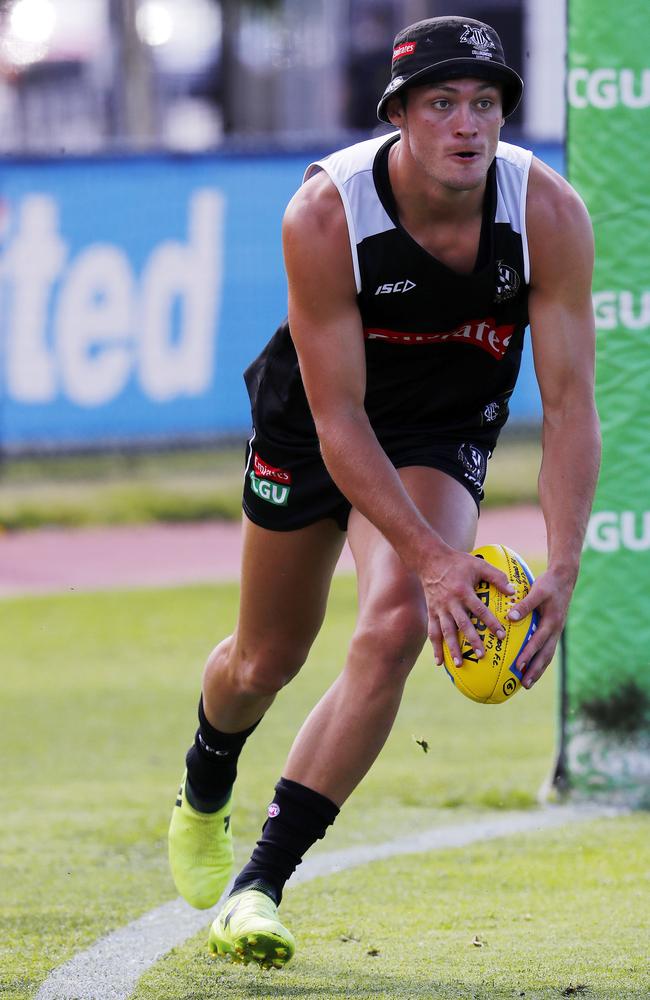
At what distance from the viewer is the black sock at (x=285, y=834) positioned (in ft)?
13.8

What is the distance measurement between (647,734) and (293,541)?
2196 mm

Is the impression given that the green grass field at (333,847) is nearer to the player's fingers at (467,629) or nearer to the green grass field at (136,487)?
the player's fingers at (467,629)

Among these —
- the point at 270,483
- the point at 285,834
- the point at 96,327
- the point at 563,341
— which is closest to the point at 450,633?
the point at 285,834

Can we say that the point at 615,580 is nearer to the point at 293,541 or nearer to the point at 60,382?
the point at 293,541

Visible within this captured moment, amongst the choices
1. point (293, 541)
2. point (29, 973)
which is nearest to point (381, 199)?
point (293, 541)

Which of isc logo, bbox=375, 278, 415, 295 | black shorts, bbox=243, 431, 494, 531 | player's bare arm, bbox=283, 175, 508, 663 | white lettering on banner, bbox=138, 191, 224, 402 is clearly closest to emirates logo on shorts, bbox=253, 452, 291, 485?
black shorts, bbox=243, 431, 494, 531

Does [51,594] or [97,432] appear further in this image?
[97,432]

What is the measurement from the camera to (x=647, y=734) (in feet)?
20.9

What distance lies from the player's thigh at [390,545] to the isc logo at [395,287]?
49 cm

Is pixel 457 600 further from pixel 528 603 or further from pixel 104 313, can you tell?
pixel 104 313

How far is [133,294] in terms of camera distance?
559 inches

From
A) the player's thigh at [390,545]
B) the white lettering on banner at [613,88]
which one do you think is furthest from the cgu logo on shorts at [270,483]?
the white lettering on banner at [613,88]

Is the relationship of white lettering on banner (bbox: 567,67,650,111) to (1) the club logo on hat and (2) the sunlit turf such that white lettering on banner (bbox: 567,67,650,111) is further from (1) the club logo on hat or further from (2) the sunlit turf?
(2) the sunlit turf

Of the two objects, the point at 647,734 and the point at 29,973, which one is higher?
the point at 29,973
